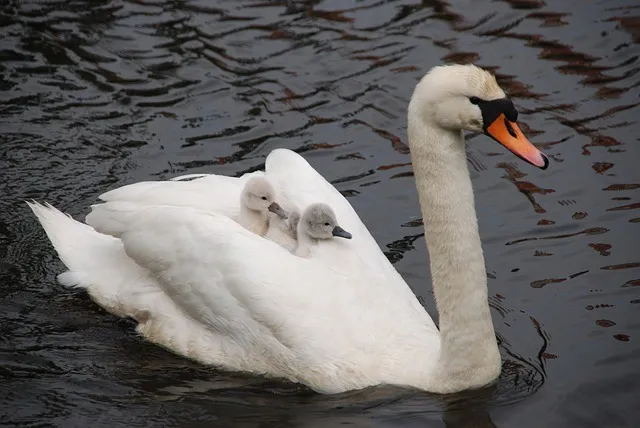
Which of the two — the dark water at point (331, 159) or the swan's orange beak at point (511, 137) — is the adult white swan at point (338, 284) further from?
the dark water at point (331, 159)

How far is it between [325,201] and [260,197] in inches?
20.1

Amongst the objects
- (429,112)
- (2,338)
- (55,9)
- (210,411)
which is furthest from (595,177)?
(55,9)

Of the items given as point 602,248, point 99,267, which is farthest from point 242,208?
point 602,248

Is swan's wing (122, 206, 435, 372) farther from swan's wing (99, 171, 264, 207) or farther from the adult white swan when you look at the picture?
swan's wing (99, 171, 264, 207)

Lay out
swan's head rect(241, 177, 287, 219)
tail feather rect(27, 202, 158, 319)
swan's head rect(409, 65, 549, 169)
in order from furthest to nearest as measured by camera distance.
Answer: tail feather rect(27, 202, 158, 319) → swan's head rect(241, 177, 287, 219) → swan's head rect(409, 65, 549, 169)

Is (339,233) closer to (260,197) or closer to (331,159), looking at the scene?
(260,197)

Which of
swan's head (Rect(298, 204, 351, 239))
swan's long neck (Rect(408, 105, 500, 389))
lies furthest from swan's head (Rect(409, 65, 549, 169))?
swan's head (Rect(298, 204, 351, 239))

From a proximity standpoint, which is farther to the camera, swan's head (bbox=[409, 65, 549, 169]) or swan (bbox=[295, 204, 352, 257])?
swan (bbox=[295, 204, 352, 257])

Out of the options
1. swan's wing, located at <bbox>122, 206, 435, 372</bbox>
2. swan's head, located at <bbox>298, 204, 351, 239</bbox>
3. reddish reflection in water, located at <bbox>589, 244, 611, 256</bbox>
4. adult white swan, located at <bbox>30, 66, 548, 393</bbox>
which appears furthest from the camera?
reddish reflection in water, located at <bbox>589, 244, 611, 256</bbox>

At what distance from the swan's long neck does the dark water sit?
278mm

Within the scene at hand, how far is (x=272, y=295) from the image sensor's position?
7.21 metres

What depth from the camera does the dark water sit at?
723 cm

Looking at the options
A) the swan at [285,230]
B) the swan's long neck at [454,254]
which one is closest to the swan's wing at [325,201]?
the swan at [285,230]

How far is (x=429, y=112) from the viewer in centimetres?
661
